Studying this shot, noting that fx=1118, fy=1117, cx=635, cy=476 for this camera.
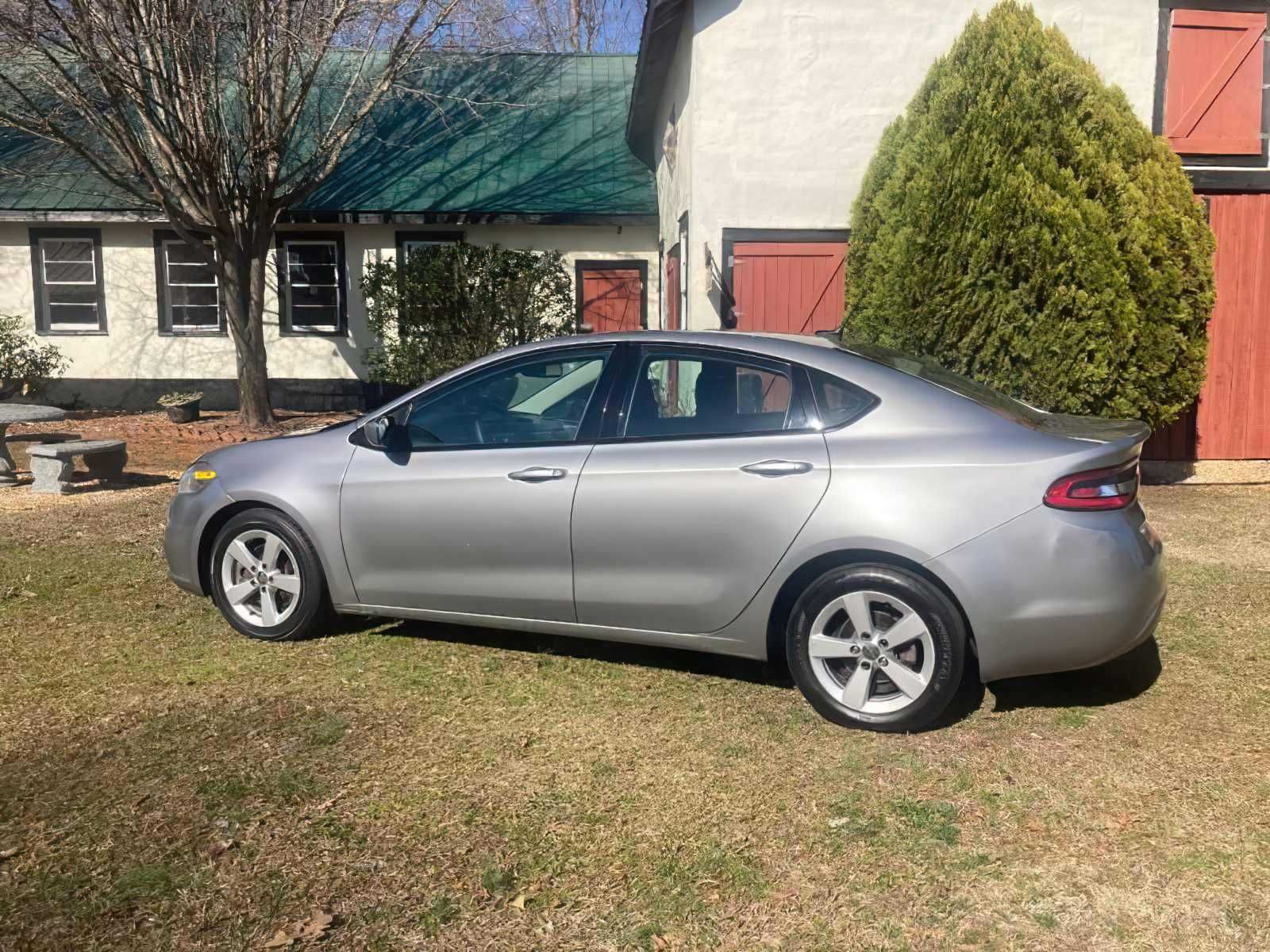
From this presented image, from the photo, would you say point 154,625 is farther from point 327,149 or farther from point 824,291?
point 327,149

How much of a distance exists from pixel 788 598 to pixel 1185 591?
3239 mm

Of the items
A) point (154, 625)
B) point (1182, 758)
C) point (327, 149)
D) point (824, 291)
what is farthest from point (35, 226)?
point (1182, 758)

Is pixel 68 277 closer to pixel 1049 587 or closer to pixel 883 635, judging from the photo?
pixel 883 635

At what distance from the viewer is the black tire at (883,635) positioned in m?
4.10

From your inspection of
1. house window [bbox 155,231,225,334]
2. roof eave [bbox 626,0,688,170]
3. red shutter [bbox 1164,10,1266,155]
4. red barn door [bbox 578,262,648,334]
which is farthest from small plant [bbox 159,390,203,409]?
red shutter [bbox 1164,10,1266,155]

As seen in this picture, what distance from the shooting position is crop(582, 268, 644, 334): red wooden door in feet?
54.6

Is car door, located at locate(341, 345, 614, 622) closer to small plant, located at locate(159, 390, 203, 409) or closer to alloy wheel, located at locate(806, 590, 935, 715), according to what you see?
alloy wheel, located at locate(806, 590, 935, 715)

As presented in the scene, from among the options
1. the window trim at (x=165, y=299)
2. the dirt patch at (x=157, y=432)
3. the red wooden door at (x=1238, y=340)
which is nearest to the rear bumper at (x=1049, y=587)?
the red wooden door at (x=1238, y=340)

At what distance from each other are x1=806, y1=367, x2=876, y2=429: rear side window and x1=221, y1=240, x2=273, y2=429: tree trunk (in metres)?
11.4

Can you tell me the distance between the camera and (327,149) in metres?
13.9

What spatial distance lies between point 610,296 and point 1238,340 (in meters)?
8.75

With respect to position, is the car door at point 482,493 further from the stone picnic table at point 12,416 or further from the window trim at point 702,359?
the stone picnic table at point 12,416

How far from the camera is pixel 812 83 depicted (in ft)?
35.7

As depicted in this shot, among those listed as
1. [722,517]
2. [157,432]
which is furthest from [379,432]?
[157,432]
